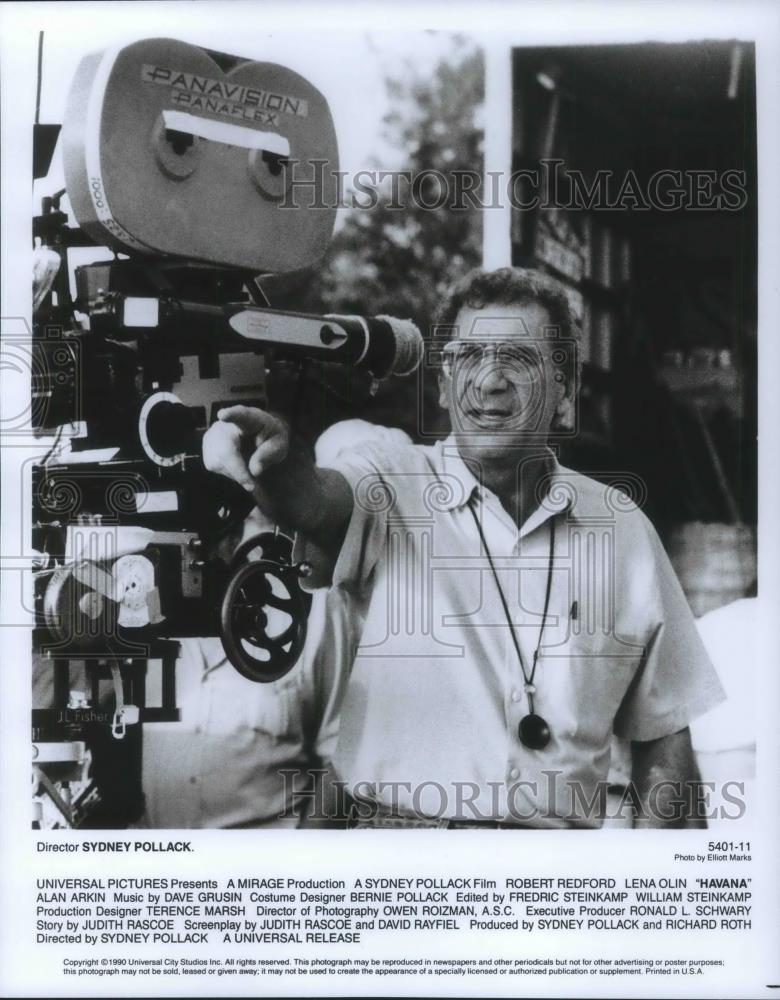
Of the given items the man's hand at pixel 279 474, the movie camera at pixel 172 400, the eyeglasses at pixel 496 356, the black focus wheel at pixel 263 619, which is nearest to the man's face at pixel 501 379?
the eyeglasses at pixel 496 356

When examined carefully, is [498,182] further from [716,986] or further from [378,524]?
[716,986]

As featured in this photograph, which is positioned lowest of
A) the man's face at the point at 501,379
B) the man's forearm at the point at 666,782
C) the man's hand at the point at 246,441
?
the man's forearm at the point at 666,782

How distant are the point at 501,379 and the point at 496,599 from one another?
522 millimetres

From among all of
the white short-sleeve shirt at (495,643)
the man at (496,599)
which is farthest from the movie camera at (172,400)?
the white short-sleeve shirt at (495,643)

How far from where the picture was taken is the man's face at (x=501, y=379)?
2926mm

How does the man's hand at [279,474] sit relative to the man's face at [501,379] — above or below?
below

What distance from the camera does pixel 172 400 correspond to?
2.90 m

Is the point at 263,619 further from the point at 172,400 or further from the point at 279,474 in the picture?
the point at 172,400

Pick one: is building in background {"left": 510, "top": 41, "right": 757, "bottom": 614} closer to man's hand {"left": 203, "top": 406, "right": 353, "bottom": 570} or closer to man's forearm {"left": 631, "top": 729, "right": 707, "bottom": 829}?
man's forearm {"left": 631, "top": 729, "right": 707, "bottom": 829}

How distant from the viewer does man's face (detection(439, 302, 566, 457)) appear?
2.93 m

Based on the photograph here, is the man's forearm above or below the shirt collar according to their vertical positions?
below

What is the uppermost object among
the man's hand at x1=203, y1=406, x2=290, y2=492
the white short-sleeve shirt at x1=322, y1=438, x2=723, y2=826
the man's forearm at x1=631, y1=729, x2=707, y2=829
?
the man's hand at x1=203, y1=406, x2=290, y2=492

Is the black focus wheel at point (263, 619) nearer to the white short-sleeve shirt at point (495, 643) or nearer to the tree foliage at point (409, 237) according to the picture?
the white short-sleeve shirt at point (495, 643)

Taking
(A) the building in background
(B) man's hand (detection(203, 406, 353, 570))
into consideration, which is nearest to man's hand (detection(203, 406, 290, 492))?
(B) man's hand (detection(203, 406, 353, 570))
